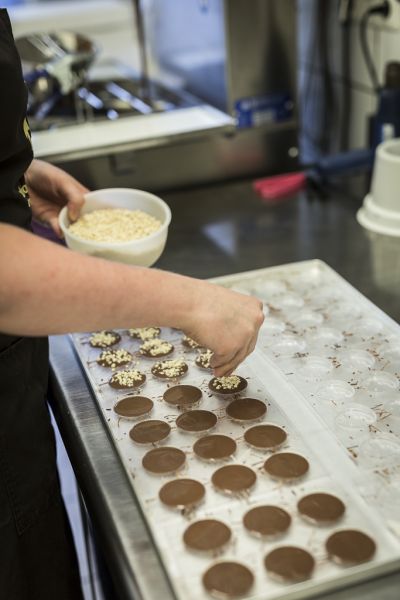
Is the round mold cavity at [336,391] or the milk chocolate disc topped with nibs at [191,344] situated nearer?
the round mold cavity at [336,391]

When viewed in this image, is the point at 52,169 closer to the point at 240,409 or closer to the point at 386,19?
the point at 240,409

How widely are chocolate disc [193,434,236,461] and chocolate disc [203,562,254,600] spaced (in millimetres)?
164

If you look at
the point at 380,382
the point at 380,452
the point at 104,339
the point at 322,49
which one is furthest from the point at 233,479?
the point at 322,49

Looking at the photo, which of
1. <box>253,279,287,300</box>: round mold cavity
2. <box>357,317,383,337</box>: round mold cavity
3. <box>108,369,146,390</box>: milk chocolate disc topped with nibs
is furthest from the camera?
<box>253,279,287,300</box>: round mold cavity

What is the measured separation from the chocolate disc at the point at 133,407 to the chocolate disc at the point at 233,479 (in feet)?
0.51

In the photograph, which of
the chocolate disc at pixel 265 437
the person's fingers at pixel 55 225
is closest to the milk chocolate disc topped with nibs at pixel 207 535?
the chocolate disc at pixel 265 437

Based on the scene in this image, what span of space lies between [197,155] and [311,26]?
0.66 metres

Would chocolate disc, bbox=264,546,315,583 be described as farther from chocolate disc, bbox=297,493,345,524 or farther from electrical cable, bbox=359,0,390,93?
electrical cable, bbox=359,0,390,93

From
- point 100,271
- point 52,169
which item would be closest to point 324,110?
point 52,169

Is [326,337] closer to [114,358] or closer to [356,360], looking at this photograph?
[356,360]

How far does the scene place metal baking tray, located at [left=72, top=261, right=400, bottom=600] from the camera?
→ 30.8 inches

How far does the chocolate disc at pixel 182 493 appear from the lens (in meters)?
0.85

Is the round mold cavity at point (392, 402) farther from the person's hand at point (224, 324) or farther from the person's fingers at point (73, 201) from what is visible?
the person's fingers at point (73, 201)

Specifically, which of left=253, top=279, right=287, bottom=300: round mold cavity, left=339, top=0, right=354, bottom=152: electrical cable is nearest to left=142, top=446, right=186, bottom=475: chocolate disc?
left=253, top=279, right=287, bottom=300: round mold cavity
